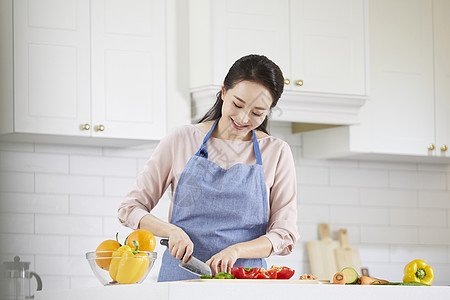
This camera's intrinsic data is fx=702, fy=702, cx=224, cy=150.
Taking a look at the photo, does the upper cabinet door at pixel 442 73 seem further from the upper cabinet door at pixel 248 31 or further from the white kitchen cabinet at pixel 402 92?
the upper cabinet door at pixel 248 31

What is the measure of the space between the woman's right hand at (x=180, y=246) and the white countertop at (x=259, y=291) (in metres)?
A: 0.31

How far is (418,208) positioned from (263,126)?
1935mm

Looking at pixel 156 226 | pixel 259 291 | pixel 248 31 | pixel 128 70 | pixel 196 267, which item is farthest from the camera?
pixel 248 31

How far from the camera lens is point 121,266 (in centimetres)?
151

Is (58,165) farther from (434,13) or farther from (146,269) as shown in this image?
(434,13)

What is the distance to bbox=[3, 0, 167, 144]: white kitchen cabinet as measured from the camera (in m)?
A: 2.85

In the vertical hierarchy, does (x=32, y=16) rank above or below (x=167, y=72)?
above

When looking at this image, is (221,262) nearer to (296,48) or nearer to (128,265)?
(128,265)

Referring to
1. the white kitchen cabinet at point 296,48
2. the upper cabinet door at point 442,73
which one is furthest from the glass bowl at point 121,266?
the upper cabinet door at point 442,73

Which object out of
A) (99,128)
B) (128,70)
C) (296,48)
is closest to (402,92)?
(296,48)

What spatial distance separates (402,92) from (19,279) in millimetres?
2008

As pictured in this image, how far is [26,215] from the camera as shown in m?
3.12

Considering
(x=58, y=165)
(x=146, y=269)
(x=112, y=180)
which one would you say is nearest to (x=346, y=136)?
(x=112, y=180)

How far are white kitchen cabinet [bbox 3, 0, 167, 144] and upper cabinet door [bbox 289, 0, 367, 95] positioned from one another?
2.06 ft
